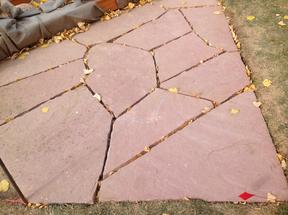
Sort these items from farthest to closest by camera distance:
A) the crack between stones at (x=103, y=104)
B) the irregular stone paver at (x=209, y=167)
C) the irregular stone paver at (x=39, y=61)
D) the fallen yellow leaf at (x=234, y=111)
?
the irregular stone paver at (x=39, y=61), the crack between stones at (x=103, y=104), the fallen yellow leaf at (x=234, y=111), the irregular stone paver at (x=209, y=167)

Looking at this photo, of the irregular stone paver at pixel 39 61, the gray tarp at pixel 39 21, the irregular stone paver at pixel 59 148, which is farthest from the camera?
the gray tarp at pixel 39 21

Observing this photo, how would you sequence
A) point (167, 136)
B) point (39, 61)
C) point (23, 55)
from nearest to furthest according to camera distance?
1. point (167, 136)
2. point (39, 61)
3. point (23, 55)

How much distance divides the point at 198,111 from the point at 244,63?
0.84 meters

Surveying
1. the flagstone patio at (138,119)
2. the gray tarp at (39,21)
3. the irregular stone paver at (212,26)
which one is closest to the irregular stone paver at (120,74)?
the flagstone patio at (138,119)

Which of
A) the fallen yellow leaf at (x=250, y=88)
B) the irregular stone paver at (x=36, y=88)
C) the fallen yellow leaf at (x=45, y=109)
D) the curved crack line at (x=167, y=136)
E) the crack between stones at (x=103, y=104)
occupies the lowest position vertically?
the fallen yellow leaf at (x=250, y=88)

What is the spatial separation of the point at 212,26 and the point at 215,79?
3.19ft

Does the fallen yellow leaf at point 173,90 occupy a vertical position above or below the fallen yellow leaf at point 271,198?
above

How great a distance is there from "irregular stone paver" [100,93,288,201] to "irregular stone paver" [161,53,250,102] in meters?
0.33

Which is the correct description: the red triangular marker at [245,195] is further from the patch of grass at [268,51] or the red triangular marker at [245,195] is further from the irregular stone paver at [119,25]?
the irregular stone paver at [119,25]

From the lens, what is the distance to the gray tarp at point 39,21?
3.80m

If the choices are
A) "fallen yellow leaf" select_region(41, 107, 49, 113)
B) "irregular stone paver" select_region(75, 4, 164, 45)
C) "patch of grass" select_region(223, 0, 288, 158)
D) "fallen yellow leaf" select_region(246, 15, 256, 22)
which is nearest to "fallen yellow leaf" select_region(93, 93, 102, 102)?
"fallen yellow leaf" select_region(41, 107, 49, 113)

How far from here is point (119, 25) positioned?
4.16 meters

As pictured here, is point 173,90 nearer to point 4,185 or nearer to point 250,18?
point 250,18

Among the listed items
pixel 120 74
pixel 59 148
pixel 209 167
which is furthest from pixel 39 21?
pixel 209 167
